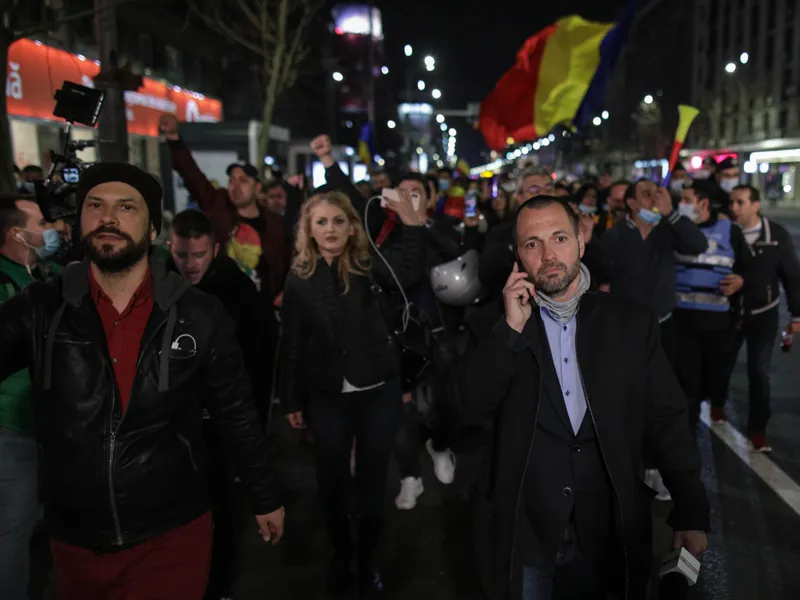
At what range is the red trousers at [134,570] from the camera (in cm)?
243

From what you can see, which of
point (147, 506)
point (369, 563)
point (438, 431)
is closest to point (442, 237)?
point (438, 431)

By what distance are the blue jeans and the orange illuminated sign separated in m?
7.54

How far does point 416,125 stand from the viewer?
102 m

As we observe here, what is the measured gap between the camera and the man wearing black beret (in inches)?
93.0

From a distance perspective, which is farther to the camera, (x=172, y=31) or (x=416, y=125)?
(x=416, y=125)

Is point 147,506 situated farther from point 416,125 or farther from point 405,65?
point 405,65

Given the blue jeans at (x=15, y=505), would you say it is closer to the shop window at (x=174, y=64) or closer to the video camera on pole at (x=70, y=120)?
the video camera on pole at (x=70, y=120)

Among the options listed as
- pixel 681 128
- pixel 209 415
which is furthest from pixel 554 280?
pixel 681 128

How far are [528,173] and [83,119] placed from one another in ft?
10.3

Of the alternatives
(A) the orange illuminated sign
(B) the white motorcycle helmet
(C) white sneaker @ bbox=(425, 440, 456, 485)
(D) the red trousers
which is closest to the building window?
(A) the orange illuminated sign

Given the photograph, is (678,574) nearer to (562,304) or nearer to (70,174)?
(562,304)

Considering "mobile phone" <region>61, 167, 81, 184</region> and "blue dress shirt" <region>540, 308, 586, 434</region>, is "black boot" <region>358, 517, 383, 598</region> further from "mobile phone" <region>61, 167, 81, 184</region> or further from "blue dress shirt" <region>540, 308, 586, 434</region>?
"mobile phone" <region>61, 167, 81, 184</region>

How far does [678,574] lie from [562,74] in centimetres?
703

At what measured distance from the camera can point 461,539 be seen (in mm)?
4645
